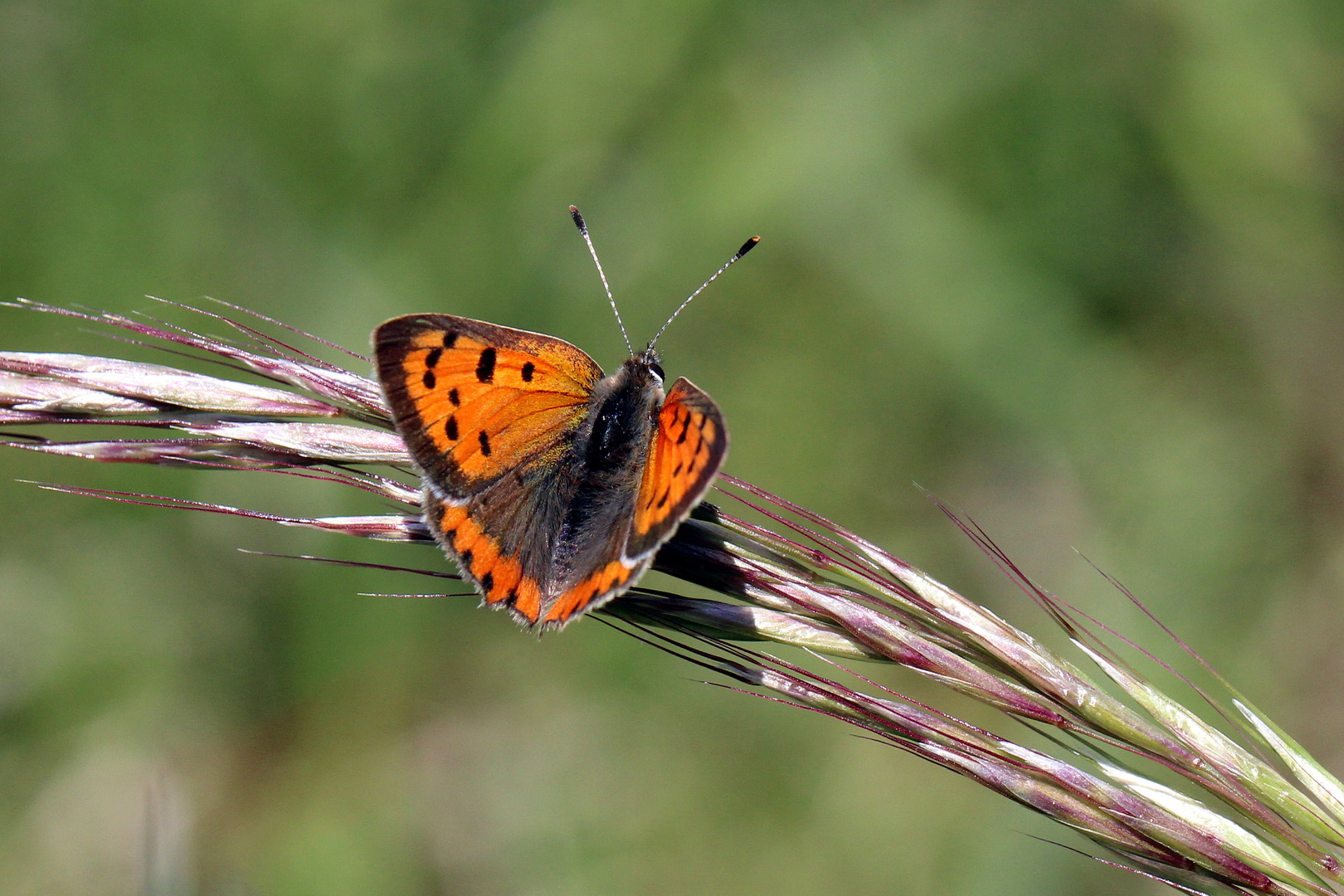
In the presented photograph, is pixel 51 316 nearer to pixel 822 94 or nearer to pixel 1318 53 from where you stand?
pixel 822 94

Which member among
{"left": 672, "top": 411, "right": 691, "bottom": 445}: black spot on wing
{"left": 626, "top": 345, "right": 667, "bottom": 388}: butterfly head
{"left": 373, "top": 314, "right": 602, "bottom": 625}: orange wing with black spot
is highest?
{"left": 672, "top": 411, "right": 691, "bottom": 445}: black spot on wing

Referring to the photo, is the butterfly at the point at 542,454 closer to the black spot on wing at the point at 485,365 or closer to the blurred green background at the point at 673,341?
the black spot on wing at the point at 485,365

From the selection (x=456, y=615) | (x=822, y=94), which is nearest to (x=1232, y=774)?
(x=456, y=615)

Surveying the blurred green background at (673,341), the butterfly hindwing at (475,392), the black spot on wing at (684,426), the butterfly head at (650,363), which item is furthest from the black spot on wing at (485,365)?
the blurred green background at (673,341)

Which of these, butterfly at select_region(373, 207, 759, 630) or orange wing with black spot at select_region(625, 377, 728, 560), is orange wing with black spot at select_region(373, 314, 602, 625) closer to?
butterfly at select_region(373, 207, 759, 630)

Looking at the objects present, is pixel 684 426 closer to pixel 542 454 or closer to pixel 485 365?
pixel 485 365

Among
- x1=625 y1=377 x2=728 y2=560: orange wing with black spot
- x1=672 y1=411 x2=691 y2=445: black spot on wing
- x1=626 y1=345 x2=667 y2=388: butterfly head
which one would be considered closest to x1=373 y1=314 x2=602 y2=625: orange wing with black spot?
x1=626 y1=345 x2=667 y2=388: butterfly head
